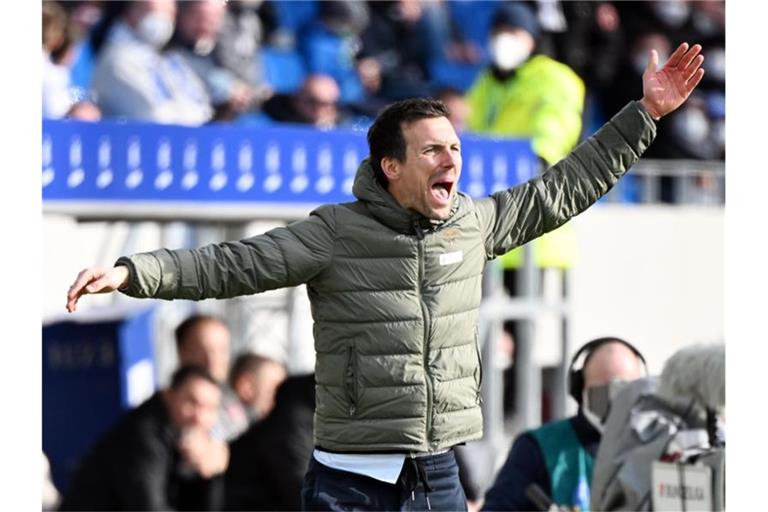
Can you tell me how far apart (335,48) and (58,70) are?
2701 millimetres

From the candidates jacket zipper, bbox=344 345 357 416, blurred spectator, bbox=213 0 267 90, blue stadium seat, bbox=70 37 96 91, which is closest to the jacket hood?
jacket zipper, bbox=344 345 357 416

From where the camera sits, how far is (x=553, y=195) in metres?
4.70

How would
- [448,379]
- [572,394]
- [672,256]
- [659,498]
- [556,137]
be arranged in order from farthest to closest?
[672,256]
[556,137]
[572,394]
[659,498]
[448,379]

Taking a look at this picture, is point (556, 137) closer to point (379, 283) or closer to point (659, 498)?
point (659, 498)

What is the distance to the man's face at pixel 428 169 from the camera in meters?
4.47

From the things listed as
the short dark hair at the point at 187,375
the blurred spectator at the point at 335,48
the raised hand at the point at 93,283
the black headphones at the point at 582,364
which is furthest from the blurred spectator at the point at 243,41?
the raised hand at the point at 93,283

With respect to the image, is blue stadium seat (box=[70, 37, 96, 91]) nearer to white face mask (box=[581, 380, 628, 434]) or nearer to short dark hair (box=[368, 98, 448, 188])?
white face mask (box=[581, 380, 628, 434])

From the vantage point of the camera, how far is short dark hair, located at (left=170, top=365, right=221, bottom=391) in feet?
28.3

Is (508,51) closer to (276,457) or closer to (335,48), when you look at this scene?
(335,48)

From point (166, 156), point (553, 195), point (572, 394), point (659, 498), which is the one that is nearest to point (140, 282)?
point (553, 195)

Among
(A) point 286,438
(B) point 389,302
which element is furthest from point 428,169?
(A) point 286,438

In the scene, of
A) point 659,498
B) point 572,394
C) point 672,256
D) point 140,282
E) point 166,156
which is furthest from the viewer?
point 672,256

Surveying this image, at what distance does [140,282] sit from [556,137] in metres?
6.05
